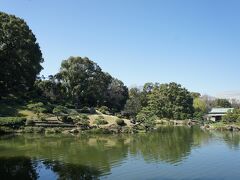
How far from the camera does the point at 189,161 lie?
1144 inches

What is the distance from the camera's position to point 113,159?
1145 inches

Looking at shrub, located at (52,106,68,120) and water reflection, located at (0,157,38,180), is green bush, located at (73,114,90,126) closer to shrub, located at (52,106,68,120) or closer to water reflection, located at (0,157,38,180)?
shrub, located at (52,106,68,120)

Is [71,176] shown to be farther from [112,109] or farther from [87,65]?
[112,109]

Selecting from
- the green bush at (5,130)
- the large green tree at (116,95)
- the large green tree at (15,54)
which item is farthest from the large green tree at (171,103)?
the green bush at (5,130)

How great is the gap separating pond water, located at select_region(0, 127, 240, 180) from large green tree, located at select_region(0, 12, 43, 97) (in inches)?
717

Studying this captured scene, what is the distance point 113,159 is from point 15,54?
3526cm

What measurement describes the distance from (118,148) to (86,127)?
16.5 metres

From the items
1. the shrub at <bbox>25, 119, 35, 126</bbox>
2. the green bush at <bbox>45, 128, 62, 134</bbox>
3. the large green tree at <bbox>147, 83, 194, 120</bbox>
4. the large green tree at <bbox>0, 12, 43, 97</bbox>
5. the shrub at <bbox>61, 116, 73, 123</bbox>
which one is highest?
the large green tree at <bbox>0, 12, 43, 97</bbox>

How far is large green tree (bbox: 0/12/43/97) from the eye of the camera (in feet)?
188

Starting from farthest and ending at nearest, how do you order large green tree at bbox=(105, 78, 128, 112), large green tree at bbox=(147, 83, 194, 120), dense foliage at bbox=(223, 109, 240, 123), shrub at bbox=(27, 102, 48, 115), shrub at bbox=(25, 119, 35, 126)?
large green tree at bbox=(105, 78, 128, 112)
large green tree at bbox=(147, 83, 194, 120)
dense foliage at bbox=(223, 109, 240, 123)
shrub at bbox=(27, 102, 48, 115)
shrub at bbox=(25, 119, 35, 126)

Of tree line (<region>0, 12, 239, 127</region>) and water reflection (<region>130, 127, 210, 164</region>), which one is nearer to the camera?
water reflection (<region>130, 127, 210, 164</region>)

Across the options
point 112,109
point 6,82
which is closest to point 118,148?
point 6,82

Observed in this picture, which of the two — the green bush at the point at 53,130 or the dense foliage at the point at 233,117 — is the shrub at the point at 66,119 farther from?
the dense foliage at the point at 233,117

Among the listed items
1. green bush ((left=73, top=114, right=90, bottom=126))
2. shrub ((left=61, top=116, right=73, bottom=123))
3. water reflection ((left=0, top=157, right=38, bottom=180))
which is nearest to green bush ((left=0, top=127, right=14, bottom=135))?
shrub ((left=61, top=116, right=73, bottom=123))
